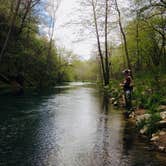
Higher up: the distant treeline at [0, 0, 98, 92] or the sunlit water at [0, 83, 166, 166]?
the distant treeline at [0, 0, 98, 92]

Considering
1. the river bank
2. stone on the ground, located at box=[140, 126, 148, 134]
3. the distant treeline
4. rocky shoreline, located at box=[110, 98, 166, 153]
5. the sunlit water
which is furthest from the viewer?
the distant treeline

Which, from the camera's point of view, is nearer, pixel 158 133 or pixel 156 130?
pixel 158 133

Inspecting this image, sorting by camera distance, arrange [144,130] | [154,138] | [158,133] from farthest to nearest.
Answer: [144,130], [158,133], [154,138]

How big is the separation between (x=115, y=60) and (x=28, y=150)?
58.0 metres

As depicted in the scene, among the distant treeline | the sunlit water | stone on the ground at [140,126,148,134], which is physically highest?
the distant treeline

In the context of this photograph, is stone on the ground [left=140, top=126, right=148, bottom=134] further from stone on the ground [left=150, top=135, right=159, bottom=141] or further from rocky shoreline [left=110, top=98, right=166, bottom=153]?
stone on the ground [left=150, top=135, right=159, bottom=141]

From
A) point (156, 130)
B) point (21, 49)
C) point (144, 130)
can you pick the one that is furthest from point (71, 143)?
point (21, 49)

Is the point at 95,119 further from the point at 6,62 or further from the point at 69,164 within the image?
the point at 6,62

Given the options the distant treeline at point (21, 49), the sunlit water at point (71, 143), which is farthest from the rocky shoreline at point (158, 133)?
the distant treeline at point (21, 49)

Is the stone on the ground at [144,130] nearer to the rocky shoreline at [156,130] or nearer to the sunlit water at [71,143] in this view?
the rocky shoreline at [156,130]

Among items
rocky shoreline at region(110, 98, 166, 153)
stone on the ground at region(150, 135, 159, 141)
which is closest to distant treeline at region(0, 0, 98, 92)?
rocky shoreline at region(110, 98, 166, 153)

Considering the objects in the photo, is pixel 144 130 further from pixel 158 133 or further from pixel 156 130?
pixel 158 133

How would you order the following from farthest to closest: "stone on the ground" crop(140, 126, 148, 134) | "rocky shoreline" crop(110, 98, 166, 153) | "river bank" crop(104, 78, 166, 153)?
1. "stone on the ground" crop(140, 126, 148, 134)
2. "river bank" crop(104, 78, 166, 153)
3. "rocky shoreline" crop(110, 98, 166, 153)

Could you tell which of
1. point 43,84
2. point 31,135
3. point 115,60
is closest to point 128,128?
point 31,135
